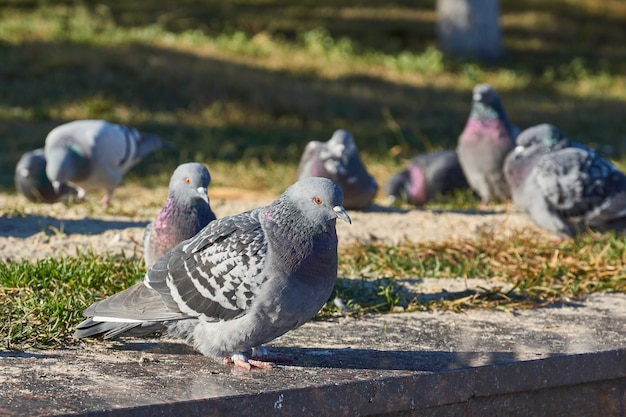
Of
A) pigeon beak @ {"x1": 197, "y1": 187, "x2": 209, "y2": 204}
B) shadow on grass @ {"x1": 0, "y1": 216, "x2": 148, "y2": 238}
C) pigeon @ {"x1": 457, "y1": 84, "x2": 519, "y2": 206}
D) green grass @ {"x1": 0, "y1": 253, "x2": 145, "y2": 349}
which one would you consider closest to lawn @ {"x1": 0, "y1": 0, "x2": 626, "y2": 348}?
green grass @ {"x1": 0, "y1": 253, "x2": 145, "y2": 349}

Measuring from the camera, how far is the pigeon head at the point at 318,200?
10.9 ft

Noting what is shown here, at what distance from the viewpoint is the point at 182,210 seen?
426 cm

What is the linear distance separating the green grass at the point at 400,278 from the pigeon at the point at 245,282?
474 millimetres

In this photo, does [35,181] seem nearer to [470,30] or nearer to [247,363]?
[247,363]

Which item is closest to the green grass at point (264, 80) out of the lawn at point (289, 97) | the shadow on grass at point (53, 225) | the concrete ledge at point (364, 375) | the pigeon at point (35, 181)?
the lawn at point (289, 97)

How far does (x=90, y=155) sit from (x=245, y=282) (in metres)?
3.89

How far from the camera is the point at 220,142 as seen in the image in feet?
32.6

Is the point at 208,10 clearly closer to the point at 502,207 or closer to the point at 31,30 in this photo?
the point at 31,30

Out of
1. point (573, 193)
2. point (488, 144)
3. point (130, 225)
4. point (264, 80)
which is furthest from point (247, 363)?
point (264, 80)

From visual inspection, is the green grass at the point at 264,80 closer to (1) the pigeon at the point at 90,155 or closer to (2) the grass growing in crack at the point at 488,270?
(1) the pigeon at the point at 90,155

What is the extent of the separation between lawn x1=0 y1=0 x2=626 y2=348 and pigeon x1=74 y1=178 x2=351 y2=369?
1.59 feet

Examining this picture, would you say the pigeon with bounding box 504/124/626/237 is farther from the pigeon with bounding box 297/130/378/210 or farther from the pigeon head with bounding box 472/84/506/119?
the pigeon head with bounding box 472/84/506/119

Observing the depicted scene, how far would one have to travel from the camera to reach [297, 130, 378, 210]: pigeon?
21.0ft

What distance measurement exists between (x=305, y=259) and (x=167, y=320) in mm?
543
